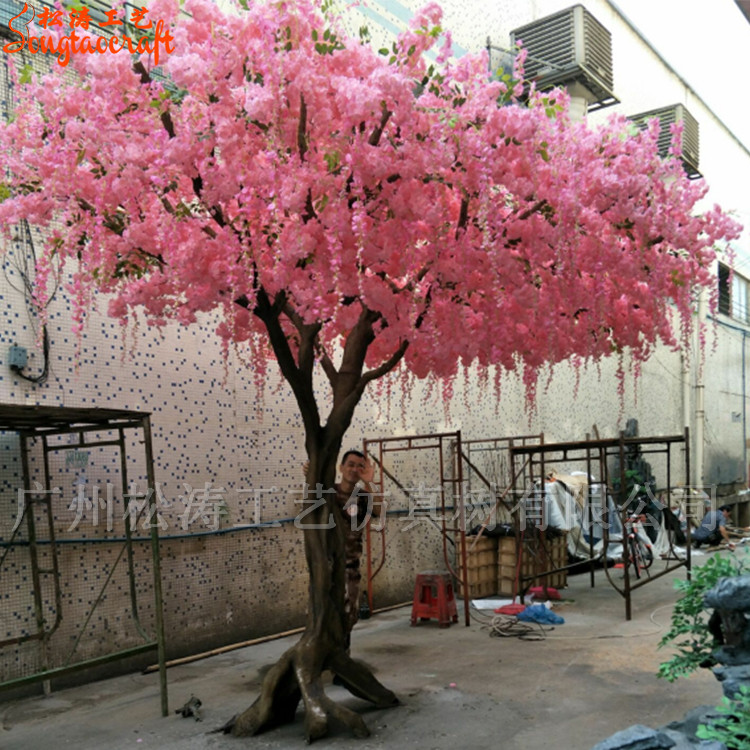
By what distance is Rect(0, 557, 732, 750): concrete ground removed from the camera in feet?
15.3

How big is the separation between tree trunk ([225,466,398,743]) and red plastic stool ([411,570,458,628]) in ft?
9.63

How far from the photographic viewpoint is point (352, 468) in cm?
641

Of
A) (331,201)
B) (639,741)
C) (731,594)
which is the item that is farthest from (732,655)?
(331,201)

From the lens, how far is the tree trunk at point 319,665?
4734 mm

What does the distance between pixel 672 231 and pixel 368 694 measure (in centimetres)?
374

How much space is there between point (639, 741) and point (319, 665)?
7.77 feet

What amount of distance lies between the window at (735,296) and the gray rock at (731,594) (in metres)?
16.9

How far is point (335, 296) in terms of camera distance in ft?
16.3

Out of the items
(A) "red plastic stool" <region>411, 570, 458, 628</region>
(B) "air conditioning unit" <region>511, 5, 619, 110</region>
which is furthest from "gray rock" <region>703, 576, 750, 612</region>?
(B) "air conditioning unit" <region>511, 5, 619, 110</region>

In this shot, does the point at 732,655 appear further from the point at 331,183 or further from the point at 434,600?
the point at 434,600

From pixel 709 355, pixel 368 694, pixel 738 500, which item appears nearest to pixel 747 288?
pixel 709 355

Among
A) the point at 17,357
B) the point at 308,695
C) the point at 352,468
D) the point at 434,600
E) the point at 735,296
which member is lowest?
the point at 434,600

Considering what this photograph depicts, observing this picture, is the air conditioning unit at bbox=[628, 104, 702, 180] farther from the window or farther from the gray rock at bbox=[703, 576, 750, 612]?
the gray rock at bbox=[703, 576, 750, 612]

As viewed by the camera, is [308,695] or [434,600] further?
[434,600]
